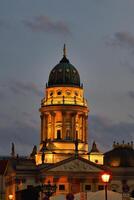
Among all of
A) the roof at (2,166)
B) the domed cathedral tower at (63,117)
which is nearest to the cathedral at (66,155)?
the domed cathedral tower at (63,117)

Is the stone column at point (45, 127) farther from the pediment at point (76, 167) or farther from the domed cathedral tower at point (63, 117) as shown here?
the pediment at point (76, 167)

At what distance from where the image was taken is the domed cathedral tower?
134000 mm

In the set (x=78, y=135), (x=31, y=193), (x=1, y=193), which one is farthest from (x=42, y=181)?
(x=31, y=193)

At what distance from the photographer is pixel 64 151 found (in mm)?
134375

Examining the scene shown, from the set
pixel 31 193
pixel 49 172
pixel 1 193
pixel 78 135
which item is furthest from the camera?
pixel 1 193

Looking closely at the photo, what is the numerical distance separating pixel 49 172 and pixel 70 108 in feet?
53.0

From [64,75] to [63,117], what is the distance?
31.6 feet

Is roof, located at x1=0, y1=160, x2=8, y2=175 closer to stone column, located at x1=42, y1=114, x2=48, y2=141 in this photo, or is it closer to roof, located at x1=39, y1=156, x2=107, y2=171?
stone column, located at x1=42, y1=114, x2=48, y2=141

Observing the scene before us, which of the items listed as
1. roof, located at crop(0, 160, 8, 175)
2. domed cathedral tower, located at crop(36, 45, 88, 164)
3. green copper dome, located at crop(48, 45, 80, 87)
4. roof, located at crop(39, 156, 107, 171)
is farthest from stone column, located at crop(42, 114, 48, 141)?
roof, located at crop(0, 160, 8, 175)

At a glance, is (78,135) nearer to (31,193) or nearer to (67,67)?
(67,67)

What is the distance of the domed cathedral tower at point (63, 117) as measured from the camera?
440 feet

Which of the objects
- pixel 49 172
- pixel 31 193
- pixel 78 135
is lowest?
pixel 31 193

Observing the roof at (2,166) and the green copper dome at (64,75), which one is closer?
the green copper dome at (64,75)

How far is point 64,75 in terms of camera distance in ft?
463
